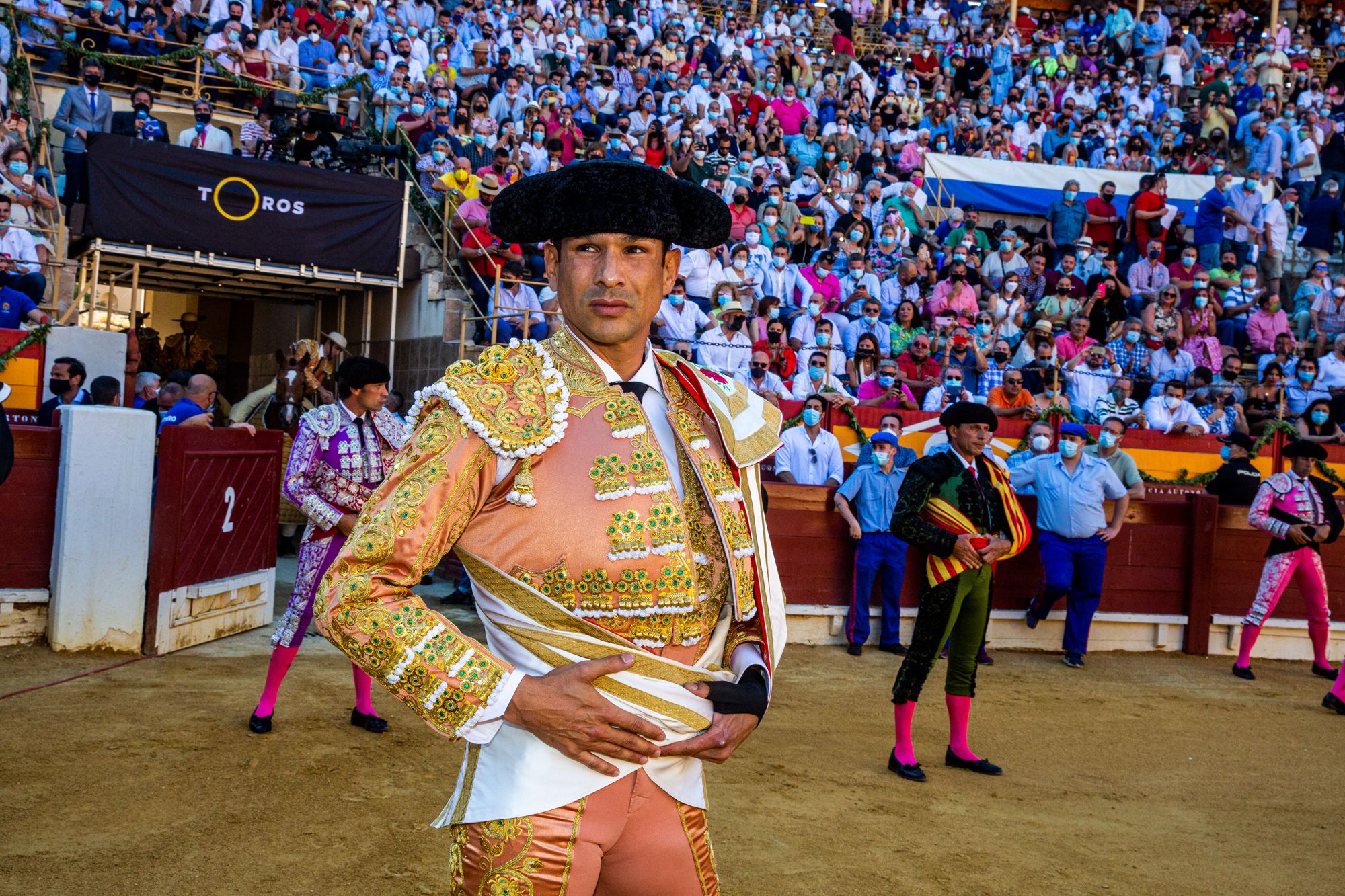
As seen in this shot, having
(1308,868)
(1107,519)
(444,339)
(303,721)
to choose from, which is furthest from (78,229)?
(1308,868)

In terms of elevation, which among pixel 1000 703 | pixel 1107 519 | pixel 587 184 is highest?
pixel 587 184

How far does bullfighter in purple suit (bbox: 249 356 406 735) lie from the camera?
465cm

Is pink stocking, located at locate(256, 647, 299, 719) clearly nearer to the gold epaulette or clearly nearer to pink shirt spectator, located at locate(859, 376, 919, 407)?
the gold epaulette

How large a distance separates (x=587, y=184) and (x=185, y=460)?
16.3 feet

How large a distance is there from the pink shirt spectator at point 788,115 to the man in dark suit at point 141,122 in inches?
294

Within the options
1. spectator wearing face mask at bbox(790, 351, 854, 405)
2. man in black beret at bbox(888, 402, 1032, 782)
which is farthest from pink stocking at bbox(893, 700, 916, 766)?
spectator wearing face mask at bbox(790, 351, 854, 405)

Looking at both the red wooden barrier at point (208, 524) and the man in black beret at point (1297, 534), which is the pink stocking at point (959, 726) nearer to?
the man in black beret at point (1297, 534)

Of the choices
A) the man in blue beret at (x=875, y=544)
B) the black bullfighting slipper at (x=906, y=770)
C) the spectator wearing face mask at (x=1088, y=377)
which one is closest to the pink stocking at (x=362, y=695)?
the black bullfighting slipper at (x=906, y=770)

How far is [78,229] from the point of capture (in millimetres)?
9727

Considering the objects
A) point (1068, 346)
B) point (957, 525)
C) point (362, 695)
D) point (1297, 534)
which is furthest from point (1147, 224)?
point (362, 695)

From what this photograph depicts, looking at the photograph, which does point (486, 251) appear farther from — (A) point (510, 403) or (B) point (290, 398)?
(A) point (510, 403)

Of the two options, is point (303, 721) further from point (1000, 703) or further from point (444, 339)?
point (444, 339)

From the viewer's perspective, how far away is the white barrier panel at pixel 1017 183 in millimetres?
14664

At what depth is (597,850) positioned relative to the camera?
160 cm
